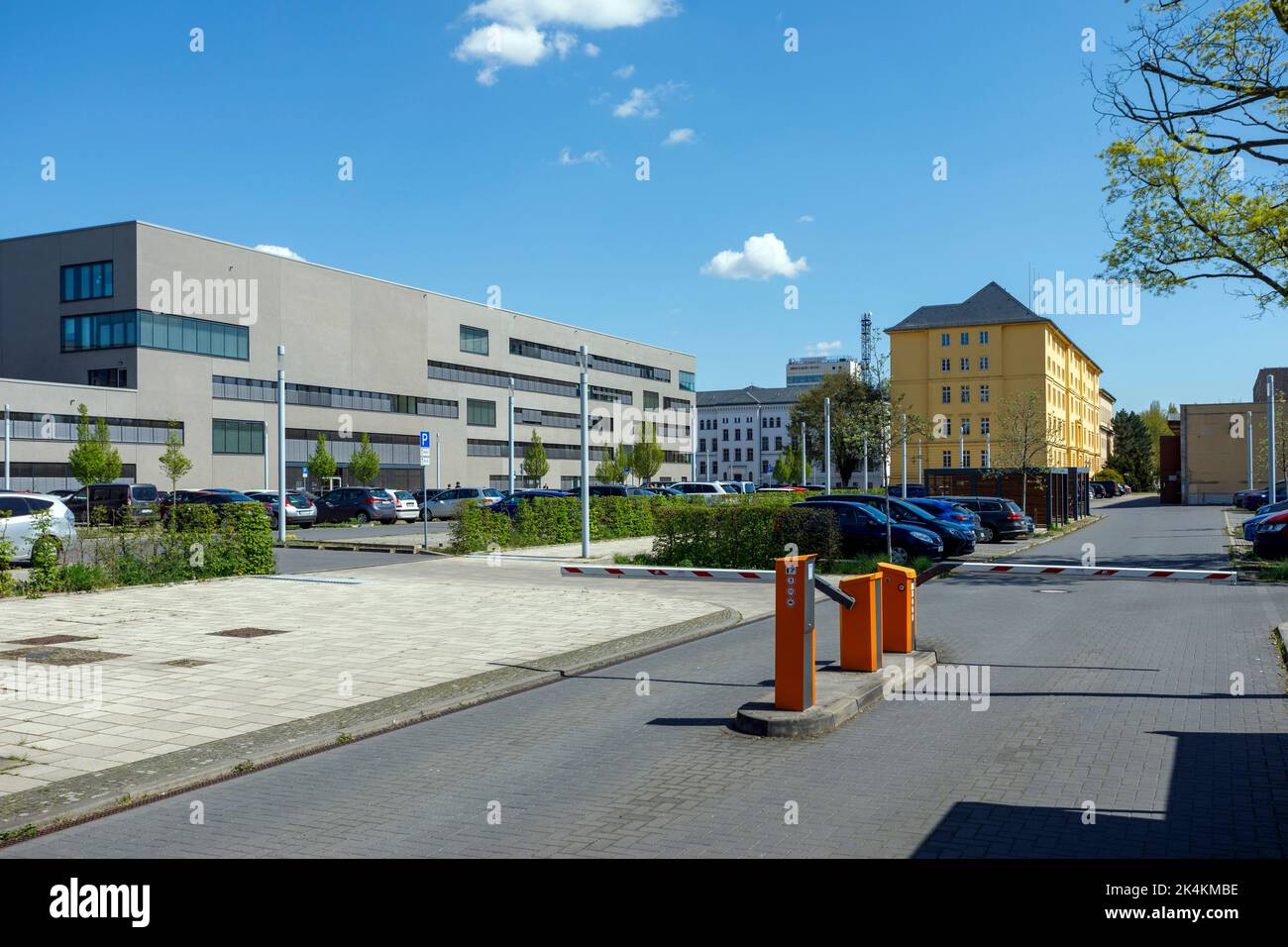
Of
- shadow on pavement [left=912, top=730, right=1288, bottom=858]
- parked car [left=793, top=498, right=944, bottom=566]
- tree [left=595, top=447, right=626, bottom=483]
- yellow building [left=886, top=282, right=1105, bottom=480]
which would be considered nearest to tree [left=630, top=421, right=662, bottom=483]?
tree [left=595, top=447, right=626, bottom=483]

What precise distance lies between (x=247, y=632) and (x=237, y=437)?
50.3 metres

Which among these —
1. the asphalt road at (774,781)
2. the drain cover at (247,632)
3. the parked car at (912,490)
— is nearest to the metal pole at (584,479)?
the drain cover at (247,632)

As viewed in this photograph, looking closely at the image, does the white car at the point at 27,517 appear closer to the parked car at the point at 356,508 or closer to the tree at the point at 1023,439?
the parked car at the point at 356,508

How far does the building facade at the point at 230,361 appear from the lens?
2108 inches

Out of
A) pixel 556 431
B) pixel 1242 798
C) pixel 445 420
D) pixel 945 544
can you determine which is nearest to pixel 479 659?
pixel 1242 798

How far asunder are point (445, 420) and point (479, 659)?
65854 millimetres

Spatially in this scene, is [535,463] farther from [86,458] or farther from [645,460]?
[86,458]

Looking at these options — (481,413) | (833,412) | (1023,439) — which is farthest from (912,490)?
(481,413)

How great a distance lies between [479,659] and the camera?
10.5 m

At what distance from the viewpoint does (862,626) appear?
30.6 feet

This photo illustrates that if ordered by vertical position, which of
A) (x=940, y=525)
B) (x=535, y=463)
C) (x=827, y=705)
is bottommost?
(x=827, y=705)

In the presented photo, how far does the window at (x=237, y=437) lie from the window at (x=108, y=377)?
5.13 metres

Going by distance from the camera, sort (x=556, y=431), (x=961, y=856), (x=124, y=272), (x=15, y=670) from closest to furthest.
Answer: (x=961, y=856) → (x=15, y=670) → (x=124, y=272) → (x=556, y=431)
